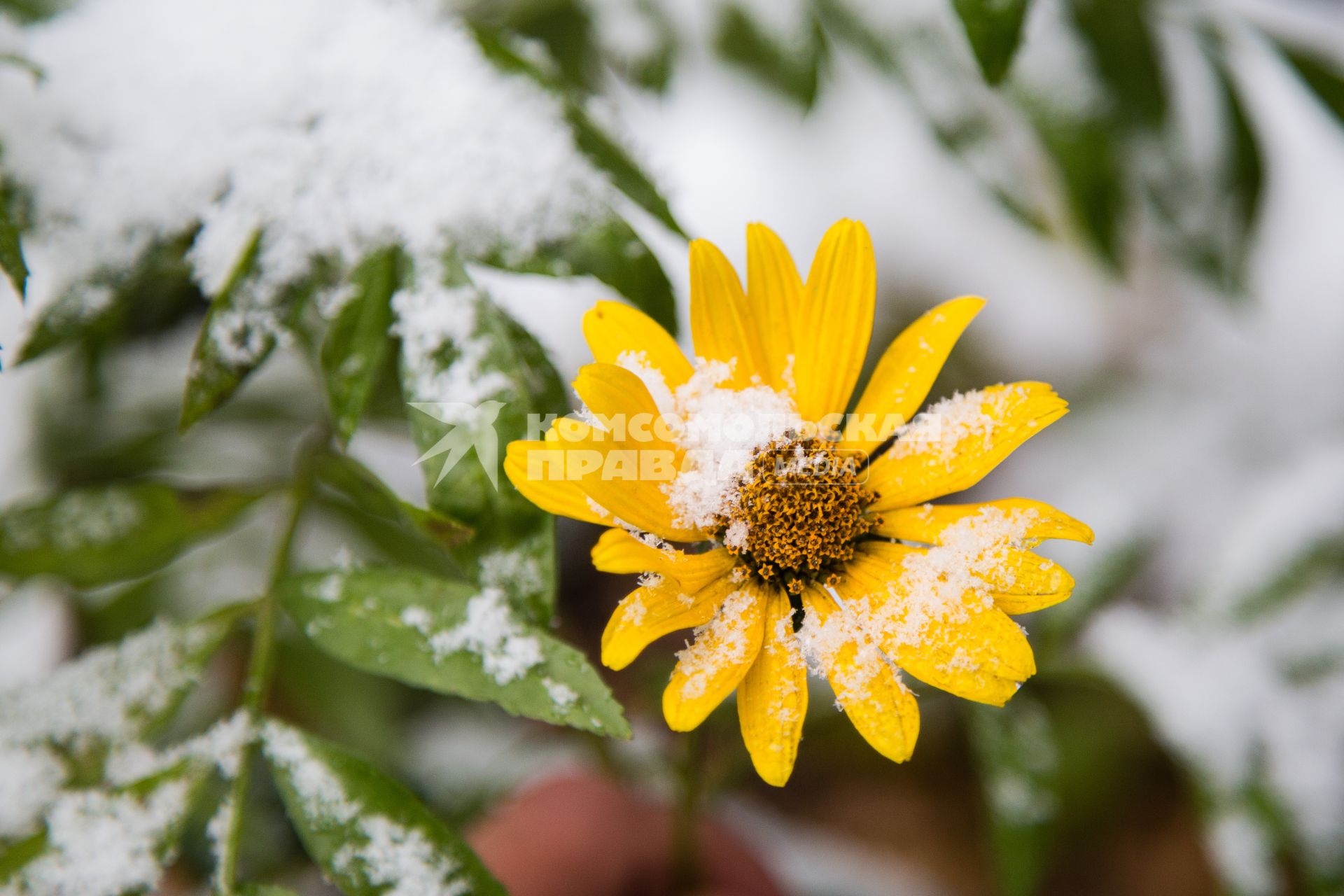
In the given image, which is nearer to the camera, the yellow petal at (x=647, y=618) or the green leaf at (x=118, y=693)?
the yellow petal at (x=647, y=618)

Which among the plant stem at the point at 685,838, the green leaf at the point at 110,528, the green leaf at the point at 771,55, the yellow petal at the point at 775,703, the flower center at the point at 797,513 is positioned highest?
the green leaf at the point at 771,55

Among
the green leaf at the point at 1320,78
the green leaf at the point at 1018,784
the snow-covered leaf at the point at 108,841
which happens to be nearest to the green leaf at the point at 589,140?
the snow-covered leaf at the point at 108,841

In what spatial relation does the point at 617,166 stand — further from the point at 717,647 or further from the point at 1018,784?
the point at 1018,784

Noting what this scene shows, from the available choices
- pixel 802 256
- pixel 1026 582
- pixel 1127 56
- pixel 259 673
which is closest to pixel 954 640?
pixel 1026 582

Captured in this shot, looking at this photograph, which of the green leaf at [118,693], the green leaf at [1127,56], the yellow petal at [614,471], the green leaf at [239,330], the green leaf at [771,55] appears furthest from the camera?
the green leaf at [1127,56]

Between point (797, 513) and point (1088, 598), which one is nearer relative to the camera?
point (797, 513)

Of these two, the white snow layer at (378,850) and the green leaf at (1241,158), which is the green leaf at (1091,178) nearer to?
the green leaf at (1241,158)

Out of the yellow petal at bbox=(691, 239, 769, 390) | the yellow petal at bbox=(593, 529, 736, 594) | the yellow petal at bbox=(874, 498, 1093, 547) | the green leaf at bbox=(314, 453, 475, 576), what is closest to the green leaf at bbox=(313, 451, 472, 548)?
the green leaf at bbox=(314, 453, 475, 576)

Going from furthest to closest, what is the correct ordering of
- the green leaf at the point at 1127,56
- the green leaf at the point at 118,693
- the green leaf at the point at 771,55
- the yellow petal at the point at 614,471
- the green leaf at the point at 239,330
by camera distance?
the green leaf at the point at 1127,56 → the green leaf at the point at 771,55 → the green leaf at the point at 118,693 → the green leaf at the point at 239,330 → the yellow petal at the point at 614,471
